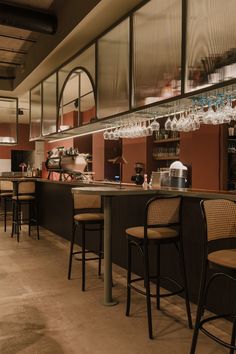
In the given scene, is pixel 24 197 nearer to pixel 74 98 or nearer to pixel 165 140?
pixel 74 98

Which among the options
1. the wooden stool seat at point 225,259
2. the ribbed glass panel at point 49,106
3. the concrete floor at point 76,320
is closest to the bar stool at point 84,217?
the concrete floor at point 76,320

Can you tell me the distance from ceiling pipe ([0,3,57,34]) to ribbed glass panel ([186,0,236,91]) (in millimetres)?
2764

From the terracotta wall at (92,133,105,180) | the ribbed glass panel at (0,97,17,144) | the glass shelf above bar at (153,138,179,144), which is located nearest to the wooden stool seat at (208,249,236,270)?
the glass shelf above bar at (153,138,179,144)

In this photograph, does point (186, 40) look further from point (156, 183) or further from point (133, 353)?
point (133, 353)

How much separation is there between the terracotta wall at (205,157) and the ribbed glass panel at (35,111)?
336 centimetres

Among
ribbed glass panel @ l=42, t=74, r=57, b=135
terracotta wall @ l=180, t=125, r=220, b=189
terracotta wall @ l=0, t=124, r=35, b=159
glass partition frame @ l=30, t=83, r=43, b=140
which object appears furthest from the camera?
terracotta wall @ l=0, t=124, r=35, b=159

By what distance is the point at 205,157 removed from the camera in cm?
580

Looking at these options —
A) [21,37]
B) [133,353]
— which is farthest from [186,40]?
[21,37]

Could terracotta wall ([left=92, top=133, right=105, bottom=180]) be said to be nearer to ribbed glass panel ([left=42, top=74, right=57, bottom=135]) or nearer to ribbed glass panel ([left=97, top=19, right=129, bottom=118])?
ribbed glass panel ([left=42, top=74, right=57, bottom=135])

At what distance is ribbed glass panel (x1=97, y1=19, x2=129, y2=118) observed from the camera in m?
4.17

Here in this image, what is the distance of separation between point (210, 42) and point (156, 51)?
0.82 meters

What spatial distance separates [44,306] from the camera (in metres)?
2.99

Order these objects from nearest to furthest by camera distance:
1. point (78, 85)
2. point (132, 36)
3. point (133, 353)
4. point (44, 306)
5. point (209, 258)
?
point (209, 258)
point (133, 353)
point (44, 306)
point (132, 36)
point (78, 85)

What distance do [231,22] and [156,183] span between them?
5.56ft
